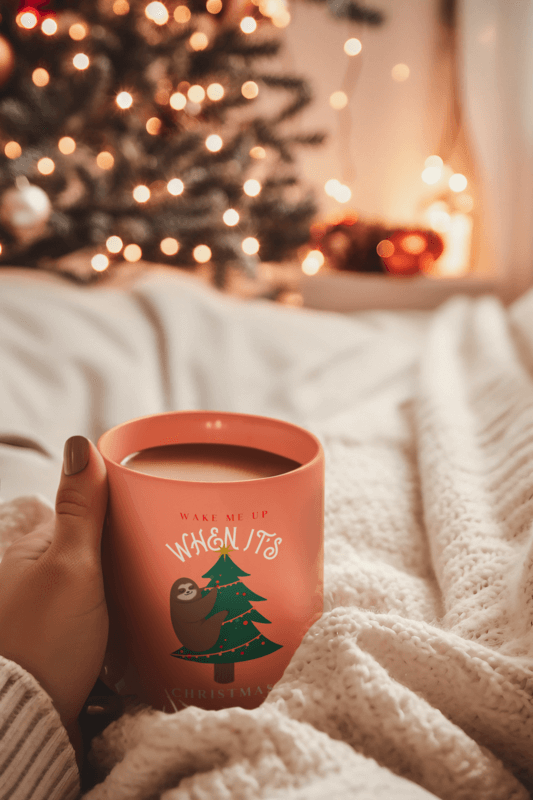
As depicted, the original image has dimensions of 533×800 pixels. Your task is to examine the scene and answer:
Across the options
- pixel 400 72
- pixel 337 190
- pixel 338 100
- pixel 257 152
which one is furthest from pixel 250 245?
pixel 400 72

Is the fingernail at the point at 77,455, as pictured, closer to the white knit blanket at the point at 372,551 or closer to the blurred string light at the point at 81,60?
the white knit blanket at the point at 372,551

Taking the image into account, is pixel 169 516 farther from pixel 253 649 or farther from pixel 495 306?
pixel 495 306

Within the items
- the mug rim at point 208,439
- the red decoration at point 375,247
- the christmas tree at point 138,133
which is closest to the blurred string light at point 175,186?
the christmas tree at point 138,133

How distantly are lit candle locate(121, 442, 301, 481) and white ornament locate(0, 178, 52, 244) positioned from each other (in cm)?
92

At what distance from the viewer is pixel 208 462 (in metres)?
0.32

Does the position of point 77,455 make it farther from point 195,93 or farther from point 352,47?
point 352,47

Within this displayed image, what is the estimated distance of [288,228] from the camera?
161cm

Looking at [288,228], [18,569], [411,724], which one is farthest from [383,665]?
[288,228]

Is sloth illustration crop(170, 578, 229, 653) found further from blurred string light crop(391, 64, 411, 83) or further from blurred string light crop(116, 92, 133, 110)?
blurred string light crop(391, 64, 411, 83)

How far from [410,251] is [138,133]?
2.40ft

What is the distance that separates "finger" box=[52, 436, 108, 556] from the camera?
0.29 m

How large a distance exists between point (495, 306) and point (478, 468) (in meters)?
0.68

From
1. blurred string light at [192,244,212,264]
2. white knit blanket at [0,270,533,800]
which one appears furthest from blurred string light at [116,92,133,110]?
white knit blanket at [0,270,533,800]

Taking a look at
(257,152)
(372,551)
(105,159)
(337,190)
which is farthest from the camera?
(337,190)
